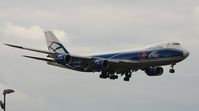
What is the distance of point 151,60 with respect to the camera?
296 feet

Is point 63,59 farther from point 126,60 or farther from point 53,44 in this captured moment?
point 53,44

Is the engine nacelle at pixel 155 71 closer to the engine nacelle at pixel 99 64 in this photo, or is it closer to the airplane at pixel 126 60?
the airplane at pixel 126 60

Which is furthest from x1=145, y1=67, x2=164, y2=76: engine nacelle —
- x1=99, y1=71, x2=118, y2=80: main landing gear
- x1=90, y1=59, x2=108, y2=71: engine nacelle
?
x1=90, y1=59, x2=108, y2=71: engine nacelle

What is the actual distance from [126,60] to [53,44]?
21.7 meters

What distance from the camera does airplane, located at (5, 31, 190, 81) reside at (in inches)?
3551

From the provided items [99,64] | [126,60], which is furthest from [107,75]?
[126,60]

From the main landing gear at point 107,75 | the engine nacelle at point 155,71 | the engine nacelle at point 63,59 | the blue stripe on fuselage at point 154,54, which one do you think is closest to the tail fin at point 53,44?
the engine nacelle at point 63,59

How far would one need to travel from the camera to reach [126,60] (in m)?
92.8

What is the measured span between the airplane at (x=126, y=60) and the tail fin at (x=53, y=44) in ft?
21.5

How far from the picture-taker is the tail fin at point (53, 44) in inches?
4244

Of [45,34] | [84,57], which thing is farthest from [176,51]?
[45,34]

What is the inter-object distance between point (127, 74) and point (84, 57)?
28.3 feet

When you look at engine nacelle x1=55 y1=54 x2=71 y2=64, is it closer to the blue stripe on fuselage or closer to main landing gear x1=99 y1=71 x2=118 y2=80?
main landing gear x1=99 y1=71 x2=118 y2=80

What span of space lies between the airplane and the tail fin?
21.5ft
